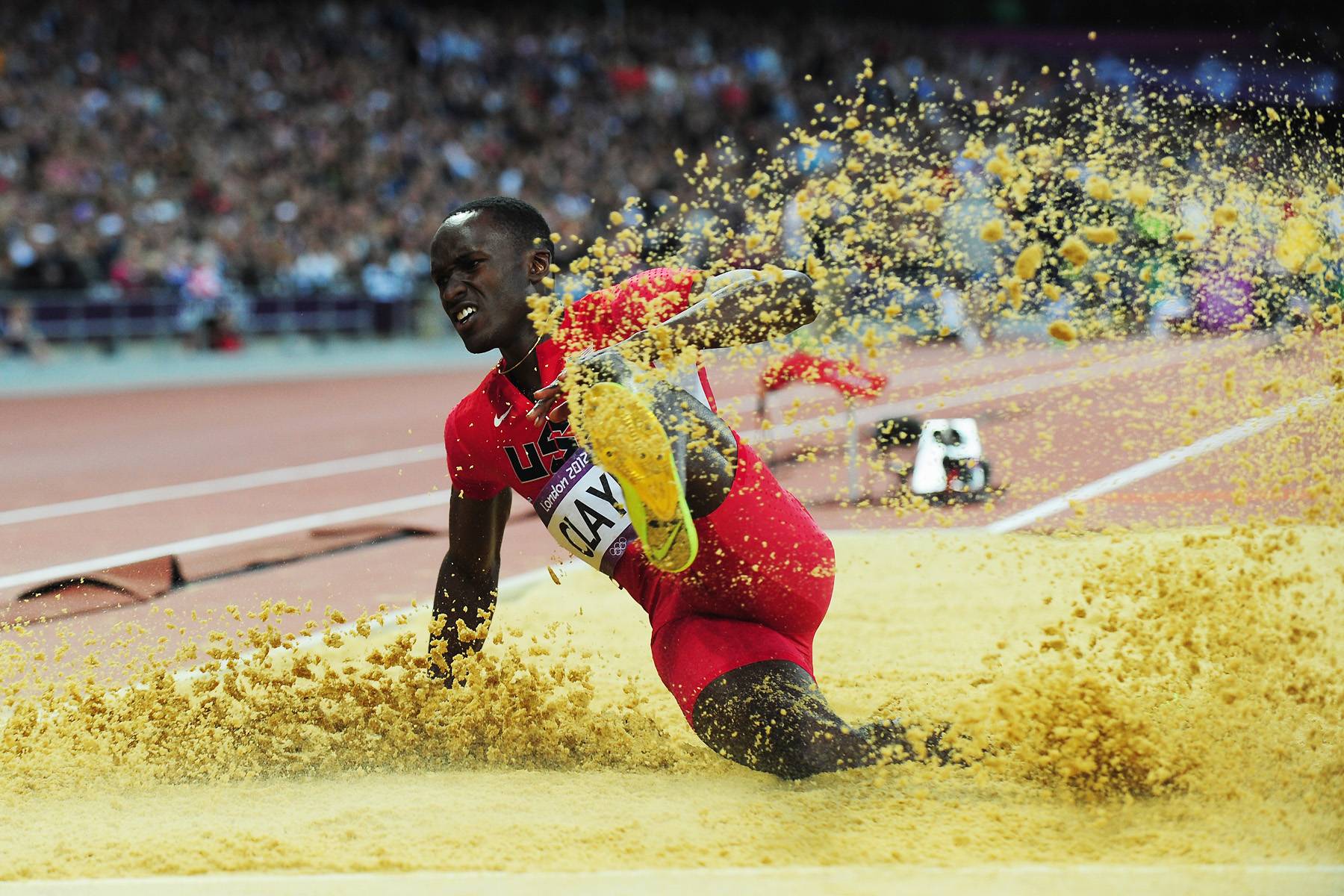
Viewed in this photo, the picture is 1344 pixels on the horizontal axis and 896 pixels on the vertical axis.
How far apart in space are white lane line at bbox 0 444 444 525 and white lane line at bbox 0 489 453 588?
1.24 meters

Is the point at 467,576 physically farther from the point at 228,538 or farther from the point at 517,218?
the point at 228,538

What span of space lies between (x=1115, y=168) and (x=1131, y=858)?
6.94 feet

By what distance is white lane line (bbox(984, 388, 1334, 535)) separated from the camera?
159 inches

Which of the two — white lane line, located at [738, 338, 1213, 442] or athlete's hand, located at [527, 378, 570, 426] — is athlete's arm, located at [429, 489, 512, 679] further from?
white lane line, located at [738, 338, 1213, 442]

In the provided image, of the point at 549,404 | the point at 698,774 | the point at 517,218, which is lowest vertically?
the point at 698,774

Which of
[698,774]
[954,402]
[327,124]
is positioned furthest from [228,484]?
[327,124]

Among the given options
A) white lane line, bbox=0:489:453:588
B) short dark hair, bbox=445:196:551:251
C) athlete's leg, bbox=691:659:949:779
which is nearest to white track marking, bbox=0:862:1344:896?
athlete's leg, bbox=691:659:949:779

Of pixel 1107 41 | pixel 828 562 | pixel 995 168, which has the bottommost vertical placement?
pixel 828 562

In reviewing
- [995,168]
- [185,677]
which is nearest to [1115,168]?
[995,168]

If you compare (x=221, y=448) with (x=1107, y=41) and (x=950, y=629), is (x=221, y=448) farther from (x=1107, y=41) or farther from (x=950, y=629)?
(x=1107, y=41)

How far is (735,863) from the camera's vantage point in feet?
10.1

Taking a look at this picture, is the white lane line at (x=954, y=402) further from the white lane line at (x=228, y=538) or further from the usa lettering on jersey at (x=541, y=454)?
the usa lettering on jersey at (x=541, y=454)

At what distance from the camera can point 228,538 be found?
24.6 ft

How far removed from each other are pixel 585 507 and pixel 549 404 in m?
0.46
